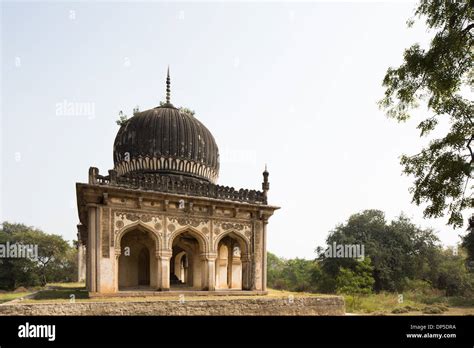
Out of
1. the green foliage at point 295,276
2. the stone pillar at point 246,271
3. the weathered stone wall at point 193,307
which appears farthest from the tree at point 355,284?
the stone pillar at point 246,271

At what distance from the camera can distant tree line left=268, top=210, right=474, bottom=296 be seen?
33.1 m

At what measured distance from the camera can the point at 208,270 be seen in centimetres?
1678

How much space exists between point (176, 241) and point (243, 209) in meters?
3.65

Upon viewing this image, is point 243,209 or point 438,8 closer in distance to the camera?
point 438,8

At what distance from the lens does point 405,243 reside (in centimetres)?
3497

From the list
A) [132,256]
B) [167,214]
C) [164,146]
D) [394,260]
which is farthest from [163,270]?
[394,260]

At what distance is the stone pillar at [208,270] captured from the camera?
16672 millimetres

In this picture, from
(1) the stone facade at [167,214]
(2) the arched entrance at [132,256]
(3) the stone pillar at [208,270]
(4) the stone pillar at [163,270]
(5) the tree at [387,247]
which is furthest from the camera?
(5) the tree at [387,247]

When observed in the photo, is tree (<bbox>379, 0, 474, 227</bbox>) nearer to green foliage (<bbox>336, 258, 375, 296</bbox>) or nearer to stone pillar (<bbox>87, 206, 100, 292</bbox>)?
stone pillar (<bbox>87, 206, 100, 292</bbox>)

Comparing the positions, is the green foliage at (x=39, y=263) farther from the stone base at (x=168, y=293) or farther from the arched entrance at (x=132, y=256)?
the stone base at (x=168, y=293)

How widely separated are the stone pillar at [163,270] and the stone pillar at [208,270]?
184 cm
